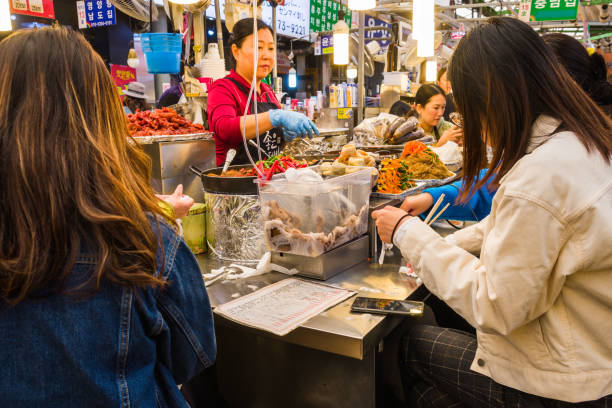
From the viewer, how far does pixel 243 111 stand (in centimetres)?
288

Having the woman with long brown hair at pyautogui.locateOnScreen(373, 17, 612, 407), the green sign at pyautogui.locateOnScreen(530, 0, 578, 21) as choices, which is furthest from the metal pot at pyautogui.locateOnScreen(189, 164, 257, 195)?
the green sign at pyautogui.locateOnScreen(530, 0, 578, 21)

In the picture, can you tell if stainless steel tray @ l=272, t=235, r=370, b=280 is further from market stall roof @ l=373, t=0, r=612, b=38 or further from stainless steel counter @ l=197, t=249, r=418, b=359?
market stall roof @ l=373, t=0, r=612, b=38

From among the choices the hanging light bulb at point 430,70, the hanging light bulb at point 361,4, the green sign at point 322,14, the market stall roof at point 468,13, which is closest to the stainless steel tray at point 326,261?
the market stall roof at point 468,13

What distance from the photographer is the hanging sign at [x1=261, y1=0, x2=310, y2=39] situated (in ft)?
31.8

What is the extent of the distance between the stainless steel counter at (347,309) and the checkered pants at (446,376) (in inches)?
7.1

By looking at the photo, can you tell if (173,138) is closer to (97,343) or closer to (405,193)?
(405,193)

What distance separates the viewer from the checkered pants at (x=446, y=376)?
4.60 feet

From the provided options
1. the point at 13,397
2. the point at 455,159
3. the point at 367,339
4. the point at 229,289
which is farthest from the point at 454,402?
the point at 455,159

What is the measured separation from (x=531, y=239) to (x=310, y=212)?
30.6 inches

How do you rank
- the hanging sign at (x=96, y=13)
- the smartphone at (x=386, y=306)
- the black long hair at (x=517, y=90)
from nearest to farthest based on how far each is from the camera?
the black long hair at (x=517, y=90)
the smartphone at (x=386, y=306)
the hanging sign at (x=96, y=13)

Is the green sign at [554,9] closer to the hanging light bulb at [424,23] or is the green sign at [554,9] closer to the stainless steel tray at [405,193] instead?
the hanging light bulb at [424,23]

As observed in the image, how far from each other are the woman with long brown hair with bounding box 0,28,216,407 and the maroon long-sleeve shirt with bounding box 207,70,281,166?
5.56ft

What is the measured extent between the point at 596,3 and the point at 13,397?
13220mm

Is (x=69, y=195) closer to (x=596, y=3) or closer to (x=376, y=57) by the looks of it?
(x=376, y=57)
